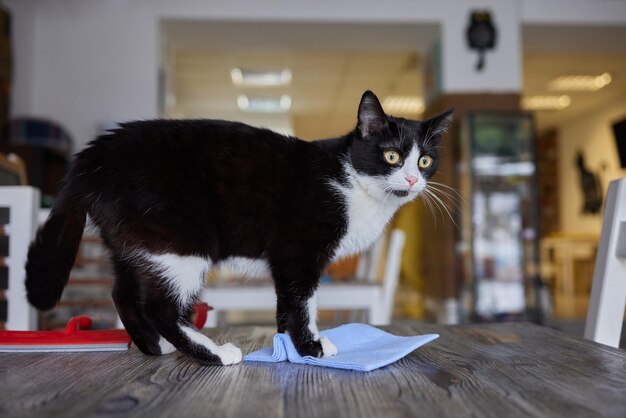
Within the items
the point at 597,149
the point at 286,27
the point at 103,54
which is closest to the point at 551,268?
the point at 597,149

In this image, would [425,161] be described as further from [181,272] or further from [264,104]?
[264,104]

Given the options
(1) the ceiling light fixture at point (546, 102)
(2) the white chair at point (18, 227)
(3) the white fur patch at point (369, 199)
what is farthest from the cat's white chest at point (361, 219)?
(1) the ceiling light fixture at point (546, 102)

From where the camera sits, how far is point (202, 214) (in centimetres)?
88

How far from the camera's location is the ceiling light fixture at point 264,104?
791 centimetres

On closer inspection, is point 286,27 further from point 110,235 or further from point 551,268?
point 551,268

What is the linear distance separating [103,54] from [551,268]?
7.45 metres

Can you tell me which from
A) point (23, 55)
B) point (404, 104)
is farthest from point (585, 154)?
point (23, 55)

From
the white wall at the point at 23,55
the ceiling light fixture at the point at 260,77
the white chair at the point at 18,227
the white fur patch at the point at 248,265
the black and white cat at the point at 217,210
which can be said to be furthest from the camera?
the ceiling light fixture at the point at 260,77

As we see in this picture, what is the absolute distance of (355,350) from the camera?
0.87 meters

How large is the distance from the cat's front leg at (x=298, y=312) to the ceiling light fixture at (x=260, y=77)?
5.99 metres

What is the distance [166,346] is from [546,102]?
8.56 m

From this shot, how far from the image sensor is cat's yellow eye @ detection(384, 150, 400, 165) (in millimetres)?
1062

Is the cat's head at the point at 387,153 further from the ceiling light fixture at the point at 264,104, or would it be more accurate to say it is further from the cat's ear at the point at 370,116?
the ceiling light fixture at the point at 264,104

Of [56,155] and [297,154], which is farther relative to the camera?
[56,155]
